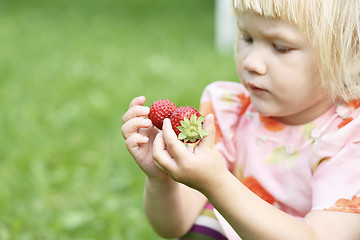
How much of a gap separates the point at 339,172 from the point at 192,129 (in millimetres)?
464

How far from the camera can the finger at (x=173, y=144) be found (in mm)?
1218

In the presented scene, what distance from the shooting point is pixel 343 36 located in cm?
147

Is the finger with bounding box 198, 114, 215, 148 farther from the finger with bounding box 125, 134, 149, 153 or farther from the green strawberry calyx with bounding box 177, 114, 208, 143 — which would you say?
the finger with bounding box 125, 134, 149, 153

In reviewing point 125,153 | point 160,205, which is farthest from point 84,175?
point 160,205

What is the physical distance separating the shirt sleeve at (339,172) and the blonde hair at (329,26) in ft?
0.46

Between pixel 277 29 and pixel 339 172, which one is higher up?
pixel 277 29

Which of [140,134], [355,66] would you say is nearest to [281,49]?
[355,66]

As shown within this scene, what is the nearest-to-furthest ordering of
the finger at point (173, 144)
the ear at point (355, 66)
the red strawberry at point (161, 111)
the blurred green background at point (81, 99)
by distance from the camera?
the finger at point (173, 144) → the red strawberry at point (161, 111) → the ear at point (355, 66) → the blurred green background at point (81, 99)

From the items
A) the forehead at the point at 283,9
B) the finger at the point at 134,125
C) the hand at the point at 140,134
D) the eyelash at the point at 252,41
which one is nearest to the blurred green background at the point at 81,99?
the hand at the point at 140,134

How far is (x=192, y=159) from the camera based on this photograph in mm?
1226

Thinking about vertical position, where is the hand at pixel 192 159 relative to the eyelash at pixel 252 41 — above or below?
below

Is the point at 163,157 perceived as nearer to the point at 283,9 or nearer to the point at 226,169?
the point at 226,169

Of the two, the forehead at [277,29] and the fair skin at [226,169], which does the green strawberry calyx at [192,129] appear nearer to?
the fair skin at [226,169]

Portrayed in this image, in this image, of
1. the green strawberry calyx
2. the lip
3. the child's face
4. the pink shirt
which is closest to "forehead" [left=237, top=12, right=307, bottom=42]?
the child's face
